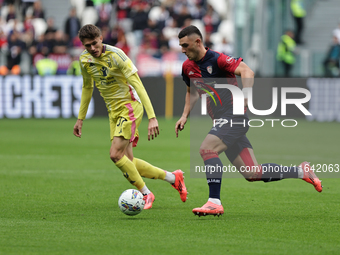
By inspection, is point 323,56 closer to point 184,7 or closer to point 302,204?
point 184,7

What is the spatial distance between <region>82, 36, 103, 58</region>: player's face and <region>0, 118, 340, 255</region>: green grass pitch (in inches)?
65.8

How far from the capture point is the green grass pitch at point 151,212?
490 cm

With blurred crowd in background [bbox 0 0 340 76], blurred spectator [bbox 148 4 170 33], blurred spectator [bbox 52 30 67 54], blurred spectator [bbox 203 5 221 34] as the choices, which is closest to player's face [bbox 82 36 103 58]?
blurred crowd in background [bbox 0 0 340 76]

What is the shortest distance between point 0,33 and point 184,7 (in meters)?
7.45

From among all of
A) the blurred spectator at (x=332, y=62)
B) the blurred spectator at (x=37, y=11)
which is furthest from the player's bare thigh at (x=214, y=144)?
the blurred spectator at (x=37, y=11)

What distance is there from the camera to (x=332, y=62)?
68.5 ft

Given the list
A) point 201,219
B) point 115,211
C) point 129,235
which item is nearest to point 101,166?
point 115,211

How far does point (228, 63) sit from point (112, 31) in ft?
56.3

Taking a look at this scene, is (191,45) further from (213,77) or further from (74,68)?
(74,68)

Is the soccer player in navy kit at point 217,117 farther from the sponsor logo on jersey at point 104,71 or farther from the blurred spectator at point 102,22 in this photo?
the blurred spectator at point 102,22

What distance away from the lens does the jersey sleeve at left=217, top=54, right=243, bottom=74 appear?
6.12 metres

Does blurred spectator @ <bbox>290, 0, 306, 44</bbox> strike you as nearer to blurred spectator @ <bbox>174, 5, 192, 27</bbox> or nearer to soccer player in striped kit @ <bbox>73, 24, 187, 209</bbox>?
blurred spectator @ <bbox>174, 5, 192, 27</bbox>

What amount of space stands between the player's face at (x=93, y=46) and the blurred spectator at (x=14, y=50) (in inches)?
633

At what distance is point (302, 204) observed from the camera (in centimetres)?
714
